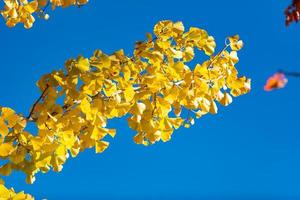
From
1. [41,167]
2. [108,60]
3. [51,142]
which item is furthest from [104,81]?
[41,167]

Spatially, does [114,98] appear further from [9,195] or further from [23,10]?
[23,10]

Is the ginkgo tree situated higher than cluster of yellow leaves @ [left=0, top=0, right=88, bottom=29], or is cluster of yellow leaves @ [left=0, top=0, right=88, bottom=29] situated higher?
cluster of yellow leaves @ [left=0, top=0, right=88, bottom=29]

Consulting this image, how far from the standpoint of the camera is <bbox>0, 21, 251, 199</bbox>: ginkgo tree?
2.82 metres

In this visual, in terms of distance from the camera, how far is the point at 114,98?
9.43 ft

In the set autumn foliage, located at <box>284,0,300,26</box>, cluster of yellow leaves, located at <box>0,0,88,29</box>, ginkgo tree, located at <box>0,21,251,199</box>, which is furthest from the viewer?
cluster of yellow leaves, located at <box>0,0,88,29</box>

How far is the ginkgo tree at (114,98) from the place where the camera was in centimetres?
282

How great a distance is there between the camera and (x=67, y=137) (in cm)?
289

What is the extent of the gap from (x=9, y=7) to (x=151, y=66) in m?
2.25

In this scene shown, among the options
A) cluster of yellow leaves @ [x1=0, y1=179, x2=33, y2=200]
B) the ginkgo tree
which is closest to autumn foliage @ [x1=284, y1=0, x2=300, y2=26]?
the ginkgo tree

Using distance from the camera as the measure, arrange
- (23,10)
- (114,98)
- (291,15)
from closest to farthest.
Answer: (291,15)
(114,98)
(23,10)

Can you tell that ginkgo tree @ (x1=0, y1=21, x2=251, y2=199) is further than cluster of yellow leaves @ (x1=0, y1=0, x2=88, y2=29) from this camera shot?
No

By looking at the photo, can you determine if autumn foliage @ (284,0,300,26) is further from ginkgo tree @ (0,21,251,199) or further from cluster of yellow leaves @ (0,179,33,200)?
cluster of yellow leaves @ (0,179,33,200)

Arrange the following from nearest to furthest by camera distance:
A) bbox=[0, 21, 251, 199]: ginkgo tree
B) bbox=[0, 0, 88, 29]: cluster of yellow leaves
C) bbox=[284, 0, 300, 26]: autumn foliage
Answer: bbox=[284, 0, 300, 26]: autumn foliage, bbox=[0, 21, 251, 199]: ginkgo tree, bbox=[0, 0, 88, 29]: cluster of yellow leaves

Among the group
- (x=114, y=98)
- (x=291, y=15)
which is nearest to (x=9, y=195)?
(x=114, y=98)
